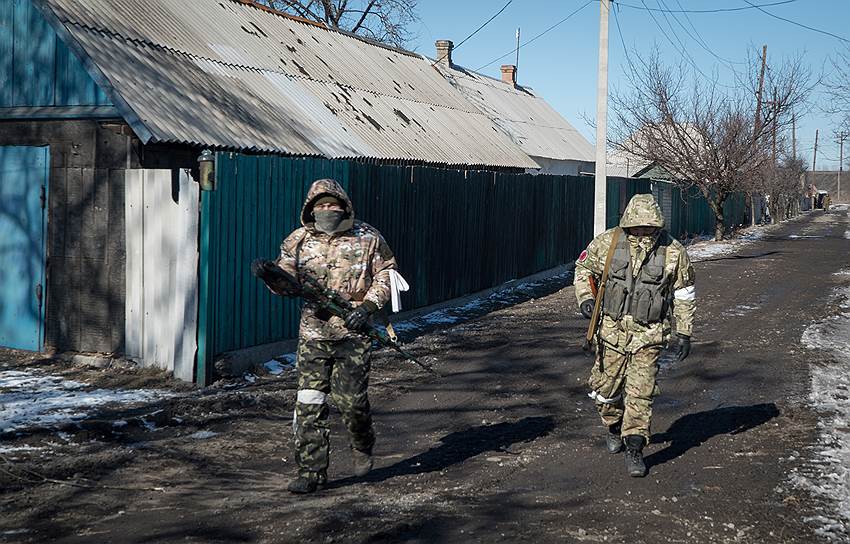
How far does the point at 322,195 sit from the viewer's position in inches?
214

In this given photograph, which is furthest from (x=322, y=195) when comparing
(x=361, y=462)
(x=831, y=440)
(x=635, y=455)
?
(x=831, y=440)

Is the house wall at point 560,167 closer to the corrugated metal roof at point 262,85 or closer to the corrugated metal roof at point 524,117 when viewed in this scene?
the corrugated metal roof at point 524,117

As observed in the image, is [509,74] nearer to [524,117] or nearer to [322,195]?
[524,117]

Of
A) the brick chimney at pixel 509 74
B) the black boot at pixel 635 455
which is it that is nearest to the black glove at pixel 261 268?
the black boot at pixel 635 455

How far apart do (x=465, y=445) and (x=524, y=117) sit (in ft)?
85.6

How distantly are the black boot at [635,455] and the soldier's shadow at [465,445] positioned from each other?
37.6 inches

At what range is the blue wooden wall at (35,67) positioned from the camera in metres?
9.33

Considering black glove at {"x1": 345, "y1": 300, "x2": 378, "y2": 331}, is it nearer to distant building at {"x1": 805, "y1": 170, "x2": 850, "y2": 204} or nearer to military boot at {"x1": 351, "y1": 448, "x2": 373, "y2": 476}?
military boot at {"x1": 351, "y1": 448, "x2": 373, "y2": 476}

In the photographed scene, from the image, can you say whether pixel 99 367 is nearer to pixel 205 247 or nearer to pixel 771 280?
pixel 205 247

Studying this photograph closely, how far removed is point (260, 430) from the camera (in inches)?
275

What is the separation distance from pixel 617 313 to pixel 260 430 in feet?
9.24

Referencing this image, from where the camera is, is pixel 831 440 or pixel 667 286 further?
pixel 831 440

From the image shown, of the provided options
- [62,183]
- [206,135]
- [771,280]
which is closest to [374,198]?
[206,135]

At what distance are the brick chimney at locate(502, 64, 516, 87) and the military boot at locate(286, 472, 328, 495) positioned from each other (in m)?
31.9
